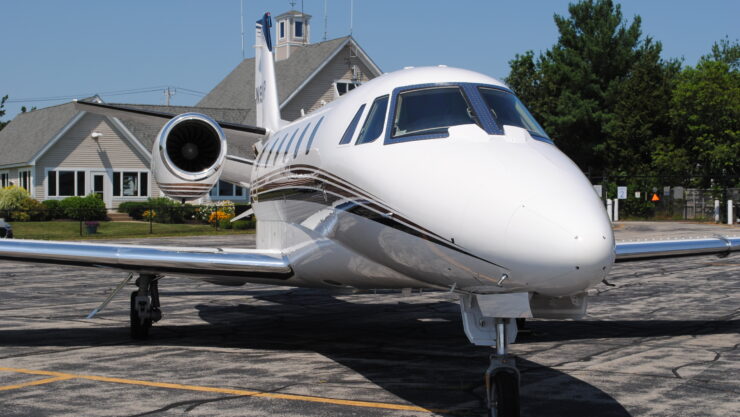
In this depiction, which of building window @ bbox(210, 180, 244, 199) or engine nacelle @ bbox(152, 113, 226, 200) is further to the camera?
building window @ bbox(210, 180, 244, 199)

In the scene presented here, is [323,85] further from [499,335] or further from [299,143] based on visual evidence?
[499,335]

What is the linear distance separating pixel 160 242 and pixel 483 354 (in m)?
22.8

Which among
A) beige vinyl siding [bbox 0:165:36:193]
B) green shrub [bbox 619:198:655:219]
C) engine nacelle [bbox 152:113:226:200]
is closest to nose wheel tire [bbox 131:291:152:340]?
engine nacelle [bbox 152:113:226:200]

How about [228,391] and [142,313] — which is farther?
[142,313]

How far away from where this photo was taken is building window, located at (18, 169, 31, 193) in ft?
152

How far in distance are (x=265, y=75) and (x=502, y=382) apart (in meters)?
12.8

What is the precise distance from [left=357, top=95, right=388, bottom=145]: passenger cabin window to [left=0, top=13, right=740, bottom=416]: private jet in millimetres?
19

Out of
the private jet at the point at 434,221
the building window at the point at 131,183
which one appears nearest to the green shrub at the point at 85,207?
the building window at the point at 131,183

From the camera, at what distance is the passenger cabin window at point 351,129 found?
7.84 meters

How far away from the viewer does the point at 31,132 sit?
49531 mm

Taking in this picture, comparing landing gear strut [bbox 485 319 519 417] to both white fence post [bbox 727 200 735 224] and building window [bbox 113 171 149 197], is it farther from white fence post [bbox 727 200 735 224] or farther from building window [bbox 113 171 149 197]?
building window [bbox 113 171 149 197]

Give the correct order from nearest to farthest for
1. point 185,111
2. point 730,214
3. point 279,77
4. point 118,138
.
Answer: point 730,214 → point 118,138 → point 185,111 → point 279,77

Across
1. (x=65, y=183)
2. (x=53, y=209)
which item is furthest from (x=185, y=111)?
(x=53, y=209)

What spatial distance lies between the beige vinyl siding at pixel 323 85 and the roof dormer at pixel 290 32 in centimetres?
711
